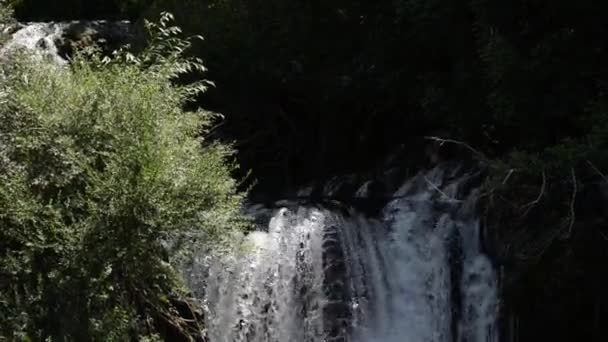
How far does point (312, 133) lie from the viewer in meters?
16.8

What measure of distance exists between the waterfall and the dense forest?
45cm

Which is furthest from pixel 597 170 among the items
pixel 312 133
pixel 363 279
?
pixel 312 133

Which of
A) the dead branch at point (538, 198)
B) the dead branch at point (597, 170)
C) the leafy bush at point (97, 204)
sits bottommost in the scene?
the leafy bush at point (97, 204)

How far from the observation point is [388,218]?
38.5 feet

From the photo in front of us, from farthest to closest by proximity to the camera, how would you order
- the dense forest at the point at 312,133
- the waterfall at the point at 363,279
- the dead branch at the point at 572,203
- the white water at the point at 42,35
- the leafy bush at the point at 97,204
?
the white water at the point at 42,35, the waterfall at the point at 363,279, the dead branch at the point at 572,203, the dense forest at the point at 312,133, the leafy bush at the point at 97,204

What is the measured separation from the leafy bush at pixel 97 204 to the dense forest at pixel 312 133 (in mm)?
18

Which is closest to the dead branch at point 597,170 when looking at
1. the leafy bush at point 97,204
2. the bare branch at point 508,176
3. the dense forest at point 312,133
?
the dense forest at point 312,133

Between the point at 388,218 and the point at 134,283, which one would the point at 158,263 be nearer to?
the point at 134,283

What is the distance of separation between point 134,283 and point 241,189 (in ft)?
21.9

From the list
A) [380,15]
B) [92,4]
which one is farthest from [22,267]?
[92,4]

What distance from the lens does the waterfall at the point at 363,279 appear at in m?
10.8

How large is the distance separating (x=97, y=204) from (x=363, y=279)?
13.0ft

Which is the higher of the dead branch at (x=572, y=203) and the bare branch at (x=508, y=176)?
the bare branch at (x=508, y=176)

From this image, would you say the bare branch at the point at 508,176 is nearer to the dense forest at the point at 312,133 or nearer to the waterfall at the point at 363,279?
the dense forest at the point at 312,133
